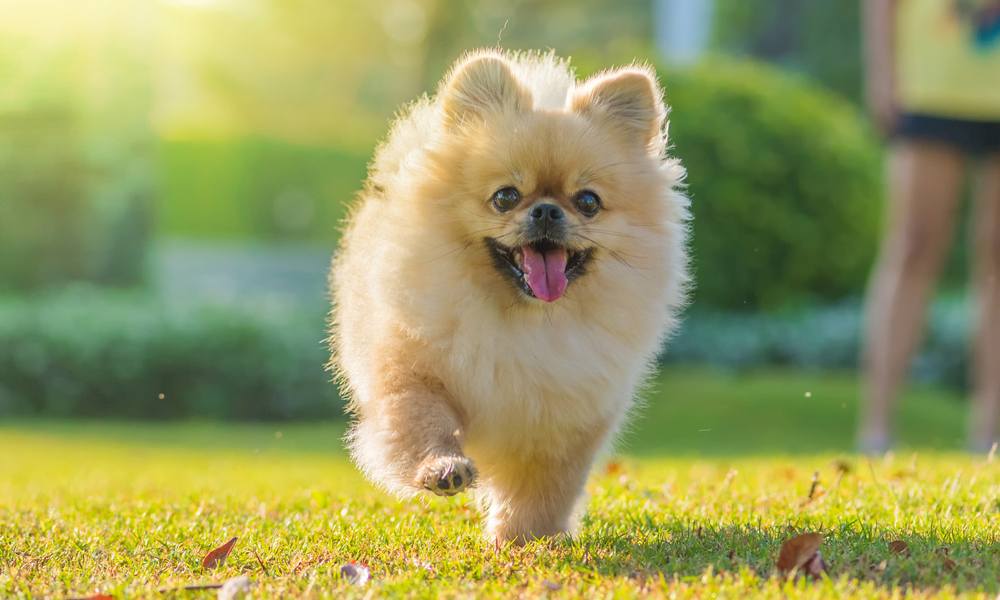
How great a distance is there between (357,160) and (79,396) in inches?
337

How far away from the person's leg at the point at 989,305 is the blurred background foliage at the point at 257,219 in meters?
1.47

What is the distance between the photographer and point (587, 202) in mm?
3129

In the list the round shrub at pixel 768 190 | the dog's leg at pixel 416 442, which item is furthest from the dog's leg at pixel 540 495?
the round shrub at pixel 768 190

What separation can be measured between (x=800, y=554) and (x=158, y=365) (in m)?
7.79

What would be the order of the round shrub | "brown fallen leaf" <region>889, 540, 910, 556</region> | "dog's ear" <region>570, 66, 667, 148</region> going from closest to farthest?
"brown fallen leaf" <region>889, 540, 910, 556</region> < "dog's ear" <region>570, 66, 667, 148</region> < the round shrub

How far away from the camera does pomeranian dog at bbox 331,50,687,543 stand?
3.04m

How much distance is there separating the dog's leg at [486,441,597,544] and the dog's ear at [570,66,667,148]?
0.95 meters

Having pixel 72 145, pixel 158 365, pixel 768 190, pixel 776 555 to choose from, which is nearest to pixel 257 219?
pixel 72 145

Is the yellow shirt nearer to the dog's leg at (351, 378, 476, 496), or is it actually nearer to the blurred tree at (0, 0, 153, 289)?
the dog's leg at (351, 378, 476, 496)

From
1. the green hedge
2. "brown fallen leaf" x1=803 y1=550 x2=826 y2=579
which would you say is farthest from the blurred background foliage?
"brown fallen leaf" x1=803 y1=550 x2=826 y2=579

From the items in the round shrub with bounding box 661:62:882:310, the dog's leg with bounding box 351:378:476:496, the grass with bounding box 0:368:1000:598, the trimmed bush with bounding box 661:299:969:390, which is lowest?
the trimmed bush with bounding box 661:299:969:390

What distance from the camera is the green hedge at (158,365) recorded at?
9477 millimetres

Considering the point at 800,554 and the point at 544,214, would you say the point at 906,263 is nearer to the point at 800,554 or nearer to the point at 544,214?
the point at 544,214

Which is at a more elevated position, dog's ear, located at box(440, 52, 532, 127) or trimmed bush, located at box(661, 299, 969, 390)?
Answer: dog's ear, located at box(440, 52, 532, 127)
